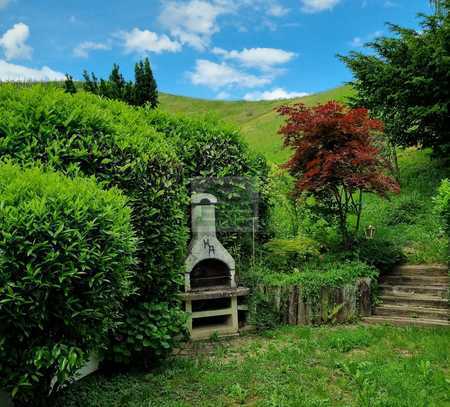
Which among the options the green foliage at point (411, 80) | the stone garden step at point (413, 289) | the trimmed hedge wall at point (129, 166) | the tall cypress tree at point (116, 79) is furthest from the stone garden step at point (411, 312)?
the tall cypress tree at point (116, 79)

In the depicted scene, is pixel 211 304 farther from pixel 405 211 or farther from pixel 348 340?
pixel 405 211

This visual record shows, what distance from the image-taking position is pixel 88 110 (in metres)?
5.00

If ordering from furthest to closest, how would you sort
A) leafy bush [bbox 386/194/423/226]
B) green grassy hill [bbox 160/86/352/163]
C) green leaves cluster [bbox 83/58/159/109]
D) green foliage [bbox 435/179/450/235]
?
green grassy hill [bbox 160/86/352/163] < green leaves cluster [bbox 83/58/159/109] < leafy bush [bbox 386/194/423/226] < green foliage [bbox 435/179/450/235]

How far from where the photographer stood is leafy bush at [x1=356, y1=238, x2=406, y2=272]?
328 inches

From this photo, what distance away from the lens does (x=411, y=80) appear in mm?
11992

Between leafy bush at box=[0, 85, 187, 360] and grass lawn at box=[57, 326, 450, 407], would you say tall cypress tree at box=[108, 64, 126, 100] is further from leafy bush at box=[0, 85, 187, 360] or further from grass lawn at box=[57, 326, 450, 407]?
grass lawn at box=[57, 326, 450, 407]

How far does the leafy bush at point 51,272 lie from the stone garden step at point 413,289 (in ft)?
19.5

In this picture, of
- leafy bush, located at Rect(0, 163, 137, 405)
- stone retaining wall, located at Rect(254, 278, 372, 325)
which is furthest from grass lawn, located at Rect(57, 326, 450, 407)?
leafy bush, located at Rect(0, 163, 137, 405)

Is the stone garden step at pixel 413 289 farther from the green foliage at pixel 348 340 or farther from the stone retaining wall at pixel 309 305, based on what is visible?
the green foliage at pixel 348 340

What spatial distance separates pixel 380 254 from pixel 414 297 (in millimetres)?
1088

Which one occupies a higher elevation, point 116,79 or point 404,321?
point 116,79

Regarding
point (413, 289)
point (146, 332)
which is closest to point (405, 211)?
A: point (413, 289)

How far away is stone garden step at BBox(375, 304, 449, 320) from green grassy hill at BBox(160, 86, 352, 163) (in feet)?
31.5

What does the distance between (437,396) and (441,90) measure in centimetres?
948
